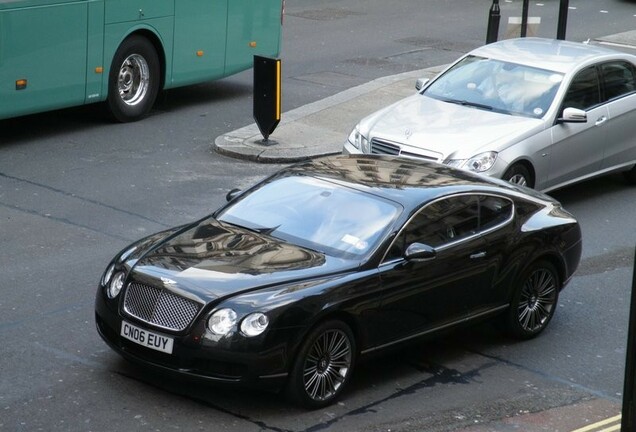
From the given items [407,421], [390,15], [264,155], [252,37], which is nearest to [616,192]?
[264,155]

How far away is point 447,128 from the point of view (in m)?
13.0

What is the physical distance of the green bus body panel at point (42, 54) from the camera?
14.4m

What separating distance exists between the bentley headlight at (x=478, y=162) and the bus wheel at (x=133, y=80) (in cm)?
577

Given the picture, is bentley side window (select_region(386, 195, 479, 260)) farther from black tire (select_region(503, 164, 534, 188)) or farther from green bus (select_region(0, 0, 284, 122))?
green bus (select_region(0, 0, 284, 122))

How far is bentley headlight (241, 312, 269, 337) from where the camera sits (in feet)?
25.0

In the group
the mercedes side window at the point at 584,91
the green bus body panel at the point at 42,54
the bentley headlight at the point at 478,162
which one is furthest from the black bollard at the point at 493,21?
the bentley headlight at the point at 478,162

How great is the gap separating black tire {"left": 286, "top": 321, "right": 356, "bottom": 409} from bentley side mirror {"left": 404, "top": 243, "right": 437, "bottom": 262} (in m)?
0.74

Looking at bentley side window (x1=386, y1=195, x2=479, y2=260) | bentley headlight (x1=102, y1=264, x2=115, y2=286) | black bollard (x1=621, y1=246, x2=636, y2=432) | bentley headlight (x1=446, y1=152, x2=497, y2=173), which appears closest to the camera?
black bollard (x1=621, y1=246, x2=636, y2=432)

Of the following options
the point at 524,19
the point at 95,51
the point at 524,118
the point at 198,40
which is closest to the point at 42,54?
the point at 95,51

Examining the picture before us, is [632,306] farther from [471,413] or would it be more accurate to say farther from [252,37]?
[252,37]

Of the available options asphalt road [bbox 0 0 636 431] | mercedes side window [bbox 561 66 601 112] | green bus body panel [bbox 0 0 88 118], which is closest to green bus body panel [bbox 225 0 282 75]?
asphalt road [bbox 0 0 636 431]

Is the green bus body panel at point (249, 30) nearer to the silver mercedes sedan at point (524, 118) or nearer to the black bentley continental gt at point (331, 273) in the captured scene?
the silver mercedes sedan at point (524, 118)

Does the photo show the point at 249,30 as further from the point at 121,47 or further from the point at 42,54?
the point at 42,54

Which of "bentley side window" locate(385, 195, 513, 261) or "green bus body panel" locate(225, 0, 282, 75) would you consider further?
"green bus body panel" locate(225, 0, 282, 75)
